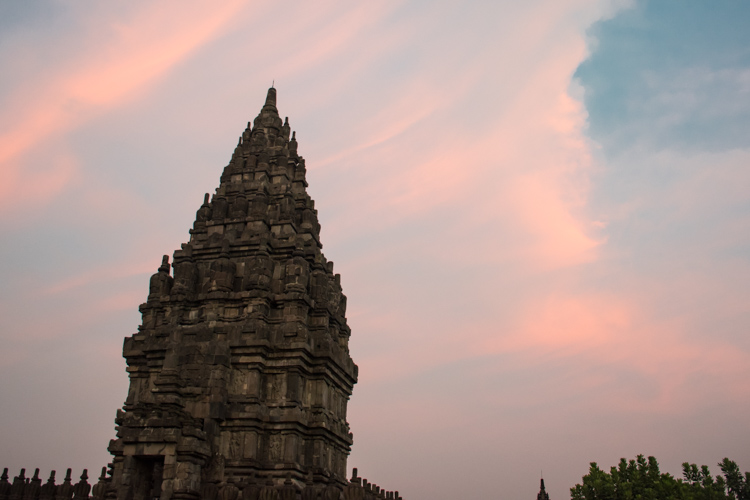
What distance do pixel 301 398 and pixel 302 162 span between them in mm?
12755

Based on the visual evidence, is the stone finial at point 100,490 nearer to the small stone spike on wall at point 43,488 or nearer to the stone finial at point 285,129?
the small stone spike on wall at point 43,488

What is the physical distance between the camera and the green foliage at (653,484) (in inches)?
1641

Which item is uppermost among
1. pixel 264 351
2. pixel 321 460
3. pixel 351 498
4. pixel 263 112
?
pixel 263 112

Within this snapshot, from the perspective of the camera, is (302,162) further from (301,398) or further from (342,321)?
(301,398)

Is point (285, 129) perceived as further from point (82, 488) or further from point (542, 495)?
point (542, 495)

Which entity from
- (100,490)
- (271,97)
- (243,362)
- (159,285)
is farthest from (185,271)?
(271,97)

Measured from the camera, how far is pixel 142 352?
25656mm

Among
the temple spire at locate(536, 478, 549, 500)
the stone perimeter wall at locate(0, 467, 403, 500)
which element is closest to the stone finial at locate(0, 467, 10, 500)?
the stone perimeter wall at locate(0, 467, 403, 500)

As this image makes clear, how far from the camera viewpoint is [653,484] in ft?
140

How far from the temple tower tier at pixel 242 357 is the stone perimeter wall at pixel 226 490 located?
19cm

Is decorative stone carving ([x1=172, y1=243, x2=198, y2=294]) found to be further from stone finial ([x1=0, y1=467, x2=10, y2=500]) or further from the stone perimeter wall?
stone finial ([x1=0, y1=467, x2=10, y2=500])

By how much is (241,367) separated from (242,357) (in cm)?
38

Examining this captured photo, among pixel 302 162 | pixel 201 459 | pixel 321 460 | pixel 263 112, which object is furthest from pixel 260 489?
pixel 263 112

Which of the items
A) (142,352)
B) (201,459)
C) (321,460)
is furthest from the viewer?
(142,352)
